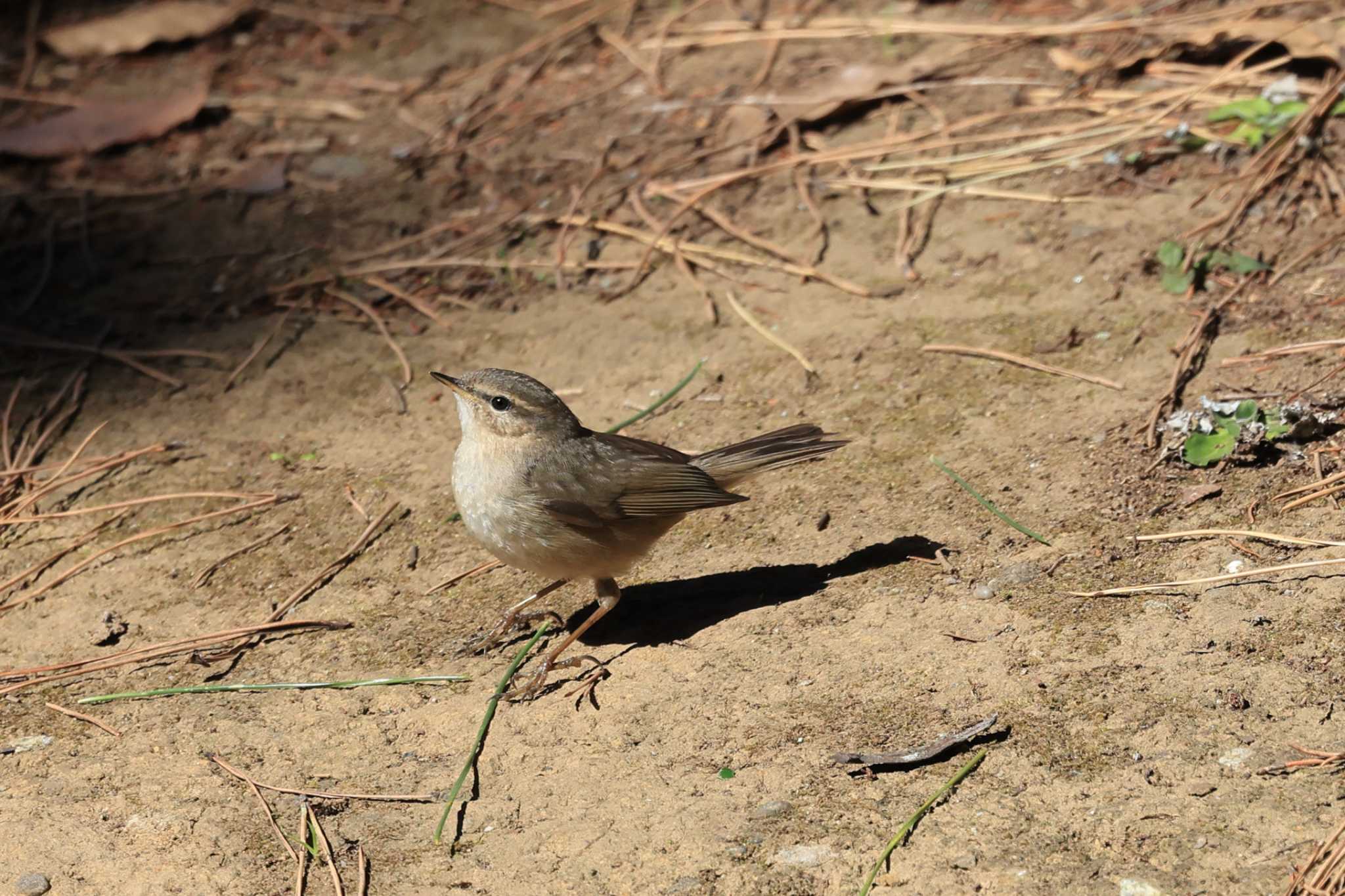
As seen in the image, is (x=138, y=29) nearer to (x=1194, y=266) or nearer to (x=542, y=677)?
(x=542, y=677)

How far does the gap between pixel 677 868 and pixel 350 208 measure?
477 centimetres

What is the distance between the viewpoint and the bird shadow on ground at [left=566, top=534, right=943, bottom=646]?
4.30 metres

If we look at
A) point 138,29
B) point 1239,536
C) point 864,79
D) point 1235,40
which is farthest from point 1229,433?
point 138,29

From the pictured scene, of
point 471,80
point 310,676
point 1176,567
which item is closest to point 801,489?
point 1176,567

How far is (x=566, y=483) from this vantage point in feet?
14.2

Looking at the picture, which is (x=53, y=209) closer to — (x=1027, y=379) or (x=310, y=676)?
(x=310, y=676)

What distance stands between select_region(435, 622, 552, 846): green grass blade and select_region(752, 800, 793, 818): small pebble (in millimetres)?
831

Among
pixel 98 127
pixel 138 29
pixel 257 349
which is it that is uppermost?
pixel 138 29

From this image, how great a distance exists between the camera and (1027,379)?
16.9ft

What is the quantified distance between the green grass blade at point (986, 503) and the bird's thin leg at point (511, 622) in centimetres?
148

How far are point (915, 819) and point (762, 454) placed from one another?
5.16 feet

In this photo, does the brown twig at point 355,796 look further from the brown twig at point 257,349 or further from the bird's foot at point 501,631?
the brown twig at point 257,349

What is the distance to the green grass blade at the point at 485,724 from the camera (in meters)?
3.45

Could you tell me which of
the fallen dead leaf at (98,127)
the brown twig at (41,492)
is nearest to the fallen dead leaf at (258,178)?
the fallen dead leaf at (98,127)
